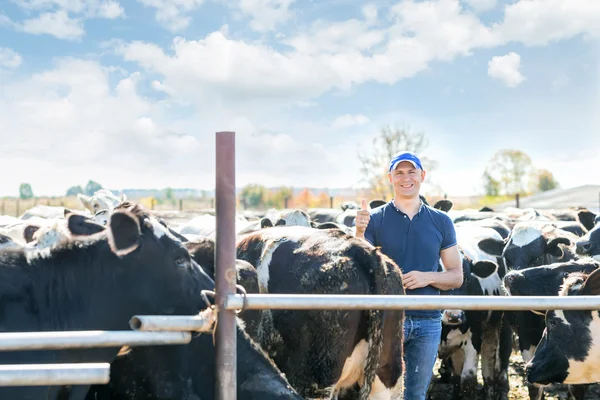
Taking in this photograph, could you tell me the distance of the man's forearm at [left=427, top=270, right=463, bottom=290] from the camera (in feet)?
14.6

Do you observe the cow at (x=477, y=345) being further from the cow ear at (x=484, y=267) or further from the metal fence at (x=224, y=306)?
the metal fence at (x=224, y=306)

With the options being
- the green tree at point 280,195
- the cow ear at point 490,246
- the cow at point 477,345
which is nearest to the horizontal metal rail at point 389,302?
the cow at point 477,345

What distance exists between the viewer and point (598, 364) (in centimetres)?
496

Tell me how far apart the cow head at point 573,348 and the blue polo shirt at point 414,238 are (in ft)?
3.61

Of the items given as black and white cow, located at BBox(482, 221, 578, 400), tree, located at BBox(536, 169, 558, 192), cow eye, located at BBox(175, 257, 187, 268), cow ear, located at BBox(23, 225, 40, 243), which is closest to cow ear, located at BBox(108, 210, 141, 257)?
cow eye, located at BBox(175, 257, 187, 268)

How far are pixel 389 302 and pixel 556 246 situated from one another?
240 inches

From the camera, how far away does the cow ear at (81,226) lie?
3.38 metres

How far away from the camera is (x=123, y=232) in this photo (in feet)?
10.3

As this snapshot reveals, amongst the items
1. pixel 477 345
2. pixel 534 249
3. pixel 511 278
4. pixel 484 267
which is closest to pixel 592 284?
pixel 511 278

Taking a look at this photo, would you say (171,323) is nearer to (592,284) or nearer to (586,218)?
(592,284)

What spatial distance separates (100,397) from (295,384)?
1315mm

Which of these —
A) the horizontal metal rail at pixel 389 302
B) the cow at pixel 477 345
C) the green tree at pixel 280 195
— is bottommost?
the cow at pixel 477 345

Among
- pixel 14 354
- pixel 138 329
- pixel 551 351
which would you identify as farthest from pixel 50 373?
pixel 551 351

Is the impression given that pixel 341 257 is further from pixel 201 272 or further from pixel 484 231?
pixel 484 231
